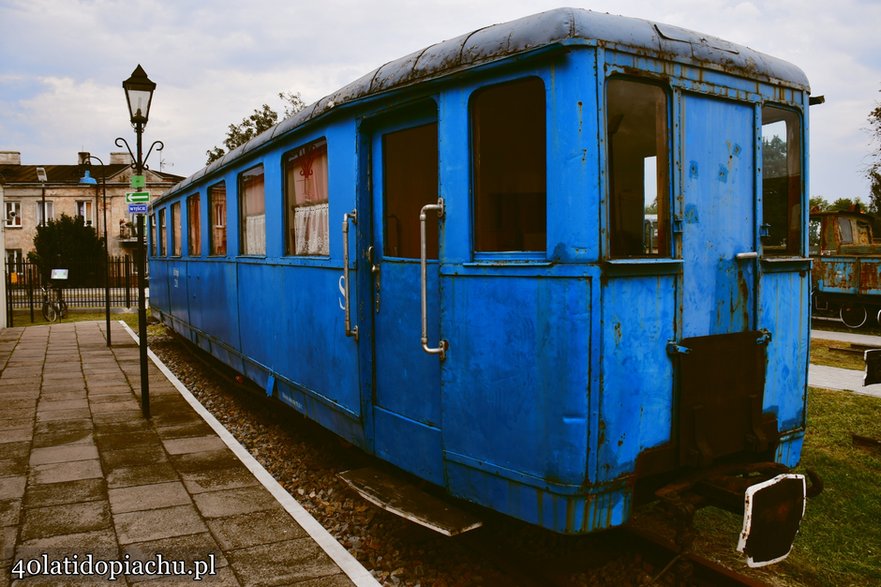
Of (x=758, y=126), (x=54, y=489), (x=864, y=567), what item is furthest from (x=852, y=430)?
(x=54, y=489)

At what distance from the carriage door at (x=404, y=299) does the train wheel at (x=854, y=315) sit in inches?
651

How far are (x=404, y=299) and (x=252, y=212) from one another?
A: 3.77 metres

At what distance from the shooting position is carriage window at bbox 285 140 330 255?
543 centimetres

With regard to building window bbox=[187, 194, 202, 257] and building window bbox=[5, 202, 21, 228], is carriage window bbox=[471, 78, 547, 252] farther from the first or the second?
building window bbox=[5, 202, 21, 228]

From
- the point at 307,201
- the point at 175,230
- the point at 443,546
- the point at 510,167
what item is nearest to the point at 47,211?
the point at 175,230

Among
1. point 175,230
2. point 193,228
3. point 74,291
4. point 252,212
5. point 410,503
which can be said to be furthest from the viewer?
point 74,291

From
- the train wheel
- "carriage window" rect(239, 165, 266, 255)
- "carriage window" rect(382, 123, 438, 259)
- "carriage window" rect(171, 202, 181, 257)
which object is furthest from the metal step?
the train wheel

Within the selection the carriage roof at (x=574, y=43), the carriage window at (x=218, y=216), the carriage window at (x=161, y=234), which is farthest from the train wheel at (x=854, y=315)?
the carriage window at (x=161, y=234)

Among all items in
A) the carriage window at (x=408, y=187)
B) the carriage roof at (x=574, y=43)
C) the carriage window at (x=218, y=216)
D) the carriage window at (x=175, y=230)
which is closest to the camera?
the carriage roof at (x=574, y=43)

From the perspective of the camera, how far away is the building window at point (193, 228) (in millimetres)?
10445

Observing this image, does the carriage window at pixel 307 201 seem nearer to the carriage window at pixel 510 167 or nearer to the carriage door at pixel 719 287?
the carriage window at pixel 510 167

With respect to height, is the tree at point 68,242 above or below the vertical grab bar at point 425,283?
above

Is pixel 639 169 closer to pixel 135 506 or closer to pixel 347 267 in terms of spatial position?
pixel 347 267

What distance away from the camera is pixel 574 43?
322 centimetres
